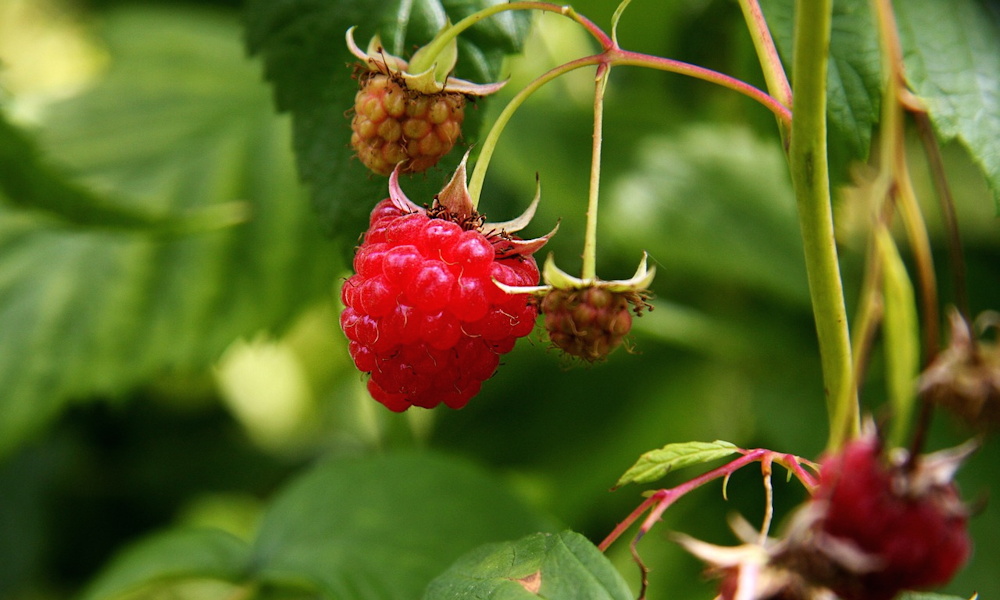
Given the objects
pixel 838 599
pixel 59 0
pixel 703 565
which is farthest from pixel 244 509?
pixel 838 599

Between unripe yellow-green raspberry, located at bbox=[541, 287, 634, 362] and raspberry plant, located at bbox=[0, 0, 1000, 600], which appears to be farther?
unripe yellow-green raspberry, located at bbox=[541, 287, 634, 362]

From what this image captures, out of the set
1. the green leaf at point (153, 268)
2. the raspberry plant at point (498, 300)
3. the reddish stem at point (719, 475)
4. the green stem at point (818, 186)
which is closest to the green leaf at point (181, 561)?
the raspberry plant at point (498, 300)

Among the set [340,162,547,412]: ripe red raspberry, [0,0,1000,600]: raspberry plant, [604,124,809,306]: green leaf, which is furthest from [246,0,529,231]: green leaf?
[604,124,809,306]: green leaf

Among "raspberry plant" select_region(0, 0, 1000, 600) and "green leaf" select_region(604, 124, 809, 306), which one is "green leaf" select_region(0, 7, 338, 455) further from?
"green leaf" select_region(604, 124, 809, 306)

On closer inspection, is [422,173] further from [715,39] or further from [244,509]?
[244,509]

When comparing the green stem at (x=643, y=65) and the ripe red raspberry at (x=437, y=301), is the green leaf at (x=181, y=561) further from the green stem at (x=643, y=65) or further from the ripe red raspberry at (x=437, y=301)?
the green stem at (x=643, y=65)

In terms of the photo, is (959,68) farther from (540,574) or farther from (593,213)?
(540,574)

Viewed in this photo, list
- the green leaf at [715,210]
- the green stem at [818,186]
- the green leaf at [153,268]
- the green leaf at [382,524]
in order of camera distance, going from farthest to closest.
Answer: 1. the green leaf at [715,210]
2. the green leaf at [153,268]
3. the green leaf at [382,524]
4. the green stem at [818,186]

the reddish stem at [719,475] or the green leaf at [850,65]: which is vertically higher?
the green leaf at [850,65]
